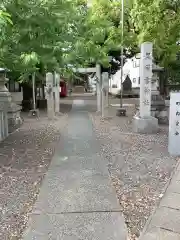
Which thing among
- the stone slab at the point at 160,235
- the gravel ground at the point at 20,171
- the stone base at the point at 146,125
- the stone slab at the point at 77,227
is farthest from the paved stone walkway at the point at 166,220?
the stone base at the point at 146,125

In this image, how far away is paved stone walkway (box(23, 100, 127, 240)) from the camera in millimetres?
3912

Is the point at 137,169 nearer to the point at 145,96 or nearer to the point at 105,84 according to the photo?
the point at 145,96

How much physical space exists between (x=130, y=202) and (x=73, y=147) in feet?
13.5

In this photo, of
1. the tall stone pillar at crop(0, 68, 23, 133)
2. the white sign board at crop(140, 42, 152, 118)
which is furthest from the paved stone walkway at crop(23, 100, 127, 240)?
the tall stone pillar at crop(0, 68, 23, 133)

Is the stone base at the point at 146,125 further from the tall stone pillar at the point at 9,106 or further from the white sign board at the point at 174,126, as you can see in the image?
the tall stone pillar at the point at 9,106

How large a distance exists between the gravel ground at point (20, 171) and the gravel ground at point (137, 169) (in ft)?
4.06

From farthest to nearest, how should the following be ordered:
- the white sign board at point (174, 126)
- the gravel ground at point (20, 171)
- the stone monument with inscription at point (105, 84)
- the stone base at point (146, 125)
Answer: the stone monument with inscription at point (105, 84), the stone base at point (146, 125), the white sign board at point (174, 126), the gravel ground at point (20, 171)

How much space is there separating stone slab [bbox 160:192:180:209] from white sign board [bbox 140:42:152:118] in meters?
6.58

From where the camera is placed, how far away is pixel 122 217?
4316mm

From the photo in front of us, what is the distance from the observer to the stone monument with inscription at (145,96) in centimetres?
1124

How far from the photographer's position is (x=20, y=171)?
669 cm

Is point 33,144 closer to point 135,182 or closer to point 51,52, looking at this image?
point 51,52

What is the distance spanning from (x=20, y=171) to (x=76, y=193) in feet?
6.01

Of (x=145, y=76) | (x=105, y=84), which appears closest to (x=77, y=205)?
(x=145, y=76)
